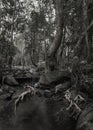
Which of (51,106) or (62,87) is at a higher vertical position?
(62,87)

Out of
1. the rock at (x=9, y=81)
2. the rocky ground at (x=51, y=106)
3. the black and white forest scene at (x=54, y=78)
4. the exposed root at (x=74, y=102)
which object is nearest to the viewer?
the rocky ground at (x=51, y=106)

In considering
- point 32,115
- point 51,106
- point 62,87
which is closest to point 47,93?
point 62,87

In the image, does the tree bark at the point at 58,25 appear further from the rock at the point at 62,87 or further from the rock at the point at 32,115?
the rock at the point at 32,115

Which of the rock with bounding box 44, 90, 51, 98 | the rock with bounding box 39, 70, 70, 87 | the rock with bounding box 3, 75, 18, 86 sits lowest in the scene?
the rock with bounding box 44, 90, 51, 98

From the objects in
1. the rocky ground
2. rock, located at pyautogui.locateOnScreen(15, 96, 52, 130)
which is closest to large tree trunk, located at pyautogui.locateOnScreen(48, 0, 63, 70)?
the rocky ground

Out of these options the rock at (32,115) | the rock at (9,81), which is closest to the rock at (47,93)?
the rock at (32,115)

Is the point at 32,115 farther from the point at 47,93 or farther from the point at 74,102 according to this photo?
the point at 47,93

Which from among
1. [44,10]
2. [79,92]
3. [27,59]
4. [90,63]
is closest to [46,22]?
[44,10]

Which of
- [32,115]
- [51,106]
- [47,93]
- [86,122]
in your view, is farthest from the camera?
[47,93]

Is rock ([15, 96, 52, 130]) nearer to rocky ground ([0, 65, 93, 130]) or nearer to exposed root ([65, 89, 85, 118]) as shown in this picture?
rocky ground ([0, 65, 93, 130])

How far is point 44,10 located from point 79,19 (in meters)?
4.36

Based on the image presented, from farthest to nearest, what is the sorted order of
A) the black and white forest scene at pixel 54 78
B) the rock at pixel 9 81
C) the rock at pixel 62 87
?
the rock at pixel 9 81
the rock at pixel 62 87
the black and white forest scene at pixel 54 78

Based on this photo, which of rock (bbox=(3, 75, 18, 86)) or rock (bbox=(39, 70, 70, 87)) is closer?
rock (bbox=(39, 70, 70, 87))

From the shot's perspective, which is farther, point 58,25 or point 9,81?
point 9,81
